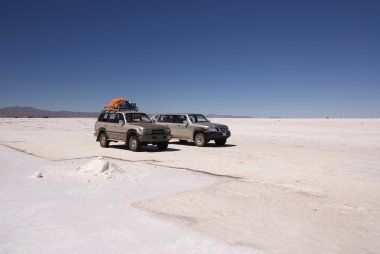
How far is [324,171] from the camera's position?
35.1 feet

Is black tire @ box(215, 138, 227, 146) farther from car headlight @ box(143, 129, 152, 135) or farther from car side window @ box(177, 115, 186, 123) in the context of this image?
car headlight @ box(143, 129, 152, 135)

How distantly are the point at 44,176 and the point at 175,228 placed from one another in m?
5.50

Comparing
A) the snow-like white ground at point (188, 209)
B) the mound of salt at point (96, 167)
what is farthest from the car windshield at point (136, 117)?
the mound of salt at point (96, 167)

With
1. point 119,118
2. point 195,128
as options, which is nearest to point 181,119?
point 195,128

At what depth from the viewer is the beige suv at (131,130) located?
16406mm

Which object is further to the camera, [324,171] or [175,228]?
[324,171]

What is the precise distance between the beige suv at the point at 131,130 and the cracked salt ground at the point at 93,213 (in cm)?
587

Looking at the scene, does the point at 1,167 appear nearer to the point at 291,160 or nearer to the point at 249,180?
the point at 249,180

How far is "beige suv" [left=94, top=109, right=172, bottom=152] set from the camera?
53.8 feet

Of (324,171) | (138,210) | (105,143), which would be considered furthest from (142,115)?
(138,210)

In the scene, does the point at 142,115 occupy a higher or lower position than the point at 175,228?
higher

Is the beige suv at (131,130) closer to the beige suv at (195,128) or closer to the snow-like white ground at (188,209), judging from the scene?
the beige suv at (195,128)

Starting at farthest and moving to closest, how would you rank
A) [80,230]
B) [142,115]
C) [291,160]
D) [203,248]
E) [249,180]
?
[142,115] → [291,160] → [249,180] → [80,230] → [203,248]

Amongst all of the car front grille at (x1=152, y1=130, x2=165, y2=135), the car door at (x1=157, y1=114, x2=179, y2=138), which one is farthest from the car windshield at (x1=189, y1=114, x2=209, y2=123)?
the car front grille at (x1=152, y1=130, x2=165, y2=135)
